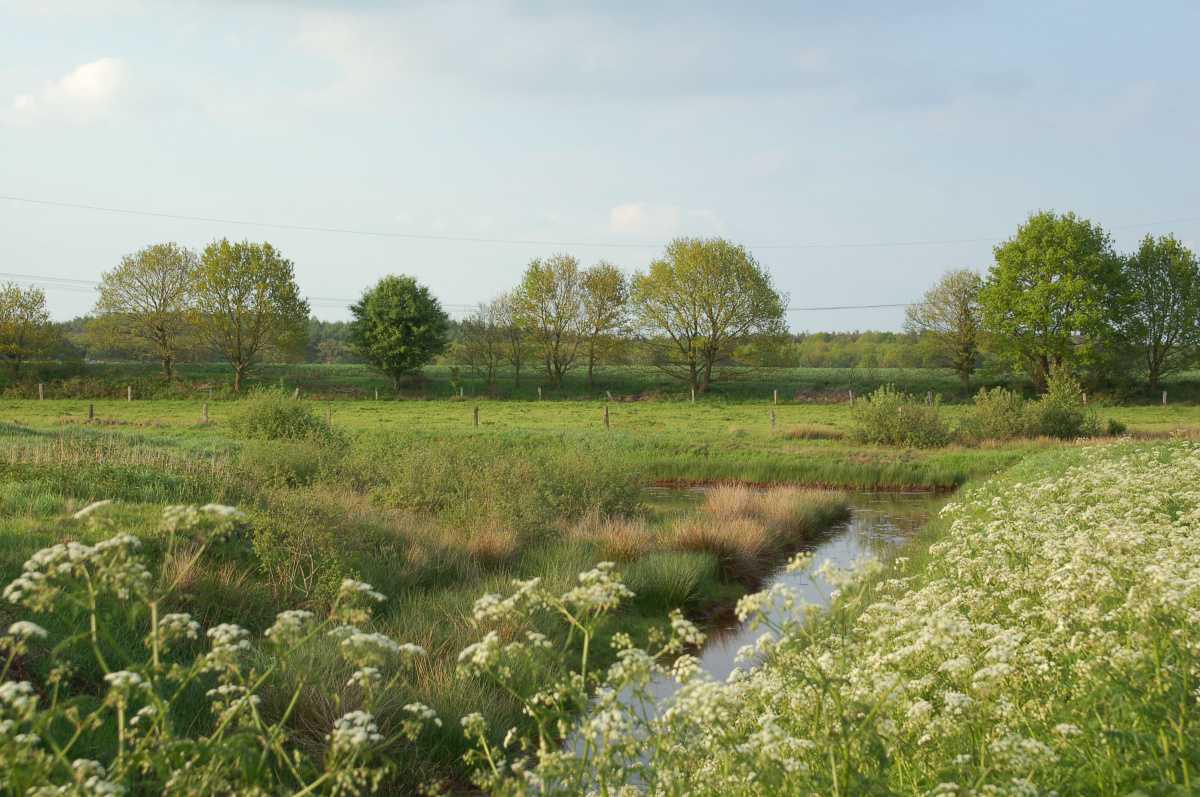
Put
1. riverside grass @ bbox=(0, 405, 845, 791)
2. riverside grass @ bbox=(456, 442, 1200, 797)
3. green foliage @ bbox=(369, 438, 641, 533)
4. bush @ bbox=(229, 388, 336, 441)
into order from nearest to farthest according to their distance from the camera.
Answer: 1. riverside grass @ bbox=(456, 442, 1200, 797)
2. riverside grass @ bbox=(0, 405, 845, 791)
3. green foliage @ bbox=(369, 438, 641, 533)
4. bush @ bbox=(229, 388, 336, 441)

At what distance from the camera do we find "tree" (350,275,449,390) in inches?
2430

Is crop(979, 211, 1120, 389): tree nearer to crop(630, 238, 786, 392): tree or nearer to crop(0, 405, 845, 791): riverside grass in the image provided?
crop(630, 238, 786, 392): tree

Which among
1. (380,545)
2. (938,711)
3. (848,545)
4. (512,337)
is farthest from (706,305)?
(938,711)

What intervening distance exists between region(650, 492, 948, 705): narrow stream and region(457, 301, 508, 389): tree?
42710 mm

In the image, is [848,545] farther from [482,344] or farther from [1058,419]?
[482,344]

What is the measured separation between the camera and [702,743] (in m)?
4.48

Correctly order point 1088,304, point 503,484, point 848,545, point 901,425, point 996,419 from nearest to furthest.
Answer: point 503,484, point 848,545, point 901,425, point 996,419, point 1088,304

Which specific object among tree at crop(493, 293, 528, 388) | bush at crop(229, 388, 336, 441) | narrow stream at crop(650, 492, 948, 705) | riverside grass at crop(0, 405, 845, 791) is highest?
tree at crop(493, 293, 528, 388)

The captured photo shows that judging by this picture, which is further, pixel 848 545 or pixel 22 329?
pixel 22 329

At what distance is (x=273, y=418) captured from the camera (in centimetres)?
2559

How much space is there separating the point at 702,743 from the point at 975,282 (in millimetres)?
62544

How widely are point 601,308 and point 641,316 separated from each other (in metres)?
4.25

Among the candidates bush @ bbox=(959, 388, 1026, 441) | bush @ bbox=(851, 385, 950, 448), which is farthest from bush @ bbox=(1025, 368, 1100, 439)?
bush @ bbox=(851, 385, 950, 448)

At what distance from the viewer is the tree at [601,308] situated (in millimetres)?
65312
